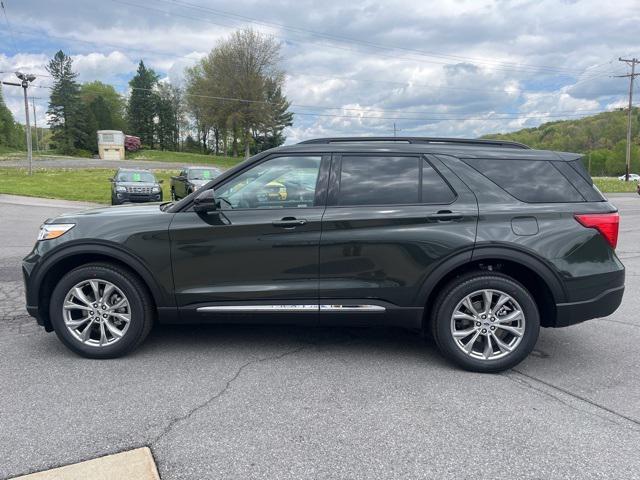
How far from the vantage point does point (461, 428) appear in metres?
3.02

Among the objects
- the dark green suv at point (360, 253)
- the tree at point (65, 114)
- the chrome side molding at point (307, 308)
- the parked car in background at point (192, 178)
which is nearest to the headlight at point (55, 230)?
the dark green suv at point (360, 253)

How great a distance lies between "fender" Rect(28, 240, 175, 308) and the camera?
390 centimetres

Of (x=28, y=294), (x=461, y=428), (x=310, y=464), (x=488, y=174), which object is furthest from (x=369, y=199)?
(x=28, y=294)

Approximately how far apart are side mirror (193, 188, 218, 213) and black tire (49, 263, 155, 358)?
0.79 m

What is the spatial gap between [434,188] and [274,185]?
1.29m

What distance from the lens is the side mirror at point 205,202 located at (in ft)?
12.6

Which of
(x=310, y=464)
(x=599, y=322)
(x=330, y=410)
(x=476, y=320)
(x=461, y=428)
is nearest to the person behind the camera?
(x=310, y=464)

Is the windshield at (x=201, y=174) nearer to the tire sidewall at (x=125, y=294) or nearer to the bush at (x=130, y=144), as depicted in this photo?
the tire sidewall at (x=125, y=294)

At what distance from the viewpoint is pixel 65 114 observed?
76.8 m

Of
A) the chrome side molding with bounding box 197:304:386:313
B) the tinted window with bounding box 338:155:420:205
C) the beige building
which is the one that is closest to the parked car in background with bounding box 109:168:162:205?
the chrome side molding with bounding box 197:304:386:313

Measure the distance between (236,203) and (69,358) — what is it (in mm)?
1884

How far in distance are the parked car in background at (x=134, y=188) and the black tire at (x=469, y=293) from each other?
52.1 ft

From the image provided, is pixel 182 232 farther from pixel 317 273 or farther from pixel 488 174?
pixel 488 174

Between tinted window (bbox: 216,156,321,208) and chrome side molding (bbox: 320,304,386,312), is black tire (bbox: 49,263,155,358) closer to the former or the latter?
tinted window (bbox: 216,156,321,208)
